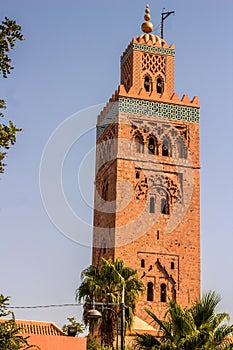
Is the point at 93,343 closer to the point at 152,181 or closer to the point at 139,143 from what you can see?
the point at 152,181

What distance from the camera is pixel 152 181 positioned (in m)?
33.0

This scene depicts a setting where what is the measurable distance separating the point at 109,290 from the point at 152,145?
13890 mm

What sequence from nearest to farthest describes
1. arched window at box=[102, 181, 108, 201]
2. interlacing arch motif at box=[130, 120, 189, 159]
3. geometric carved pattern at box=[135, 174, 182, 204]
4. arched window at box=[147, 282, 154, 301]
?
1. arched window at box=[147, 282, 154, 301]
2. geometric carved pattern at box=[135, 174, 182, 204]
3. interlacing arch motif at box=[130, 120, 189, 159]
4. arched window at box=[102, 181, 108, 201]

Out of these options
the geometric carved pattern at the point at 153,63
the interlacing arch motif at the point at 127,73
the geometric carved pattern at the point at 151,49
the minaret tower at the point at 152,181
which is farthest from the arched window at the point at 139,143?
the geometric carved pattern at the point at 151,49

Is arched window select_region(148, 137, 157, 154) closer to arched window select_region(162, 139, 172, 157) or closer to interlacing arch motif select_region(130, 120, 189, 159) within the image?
interlacing arch motif select_region(130, 120, 189, 159)

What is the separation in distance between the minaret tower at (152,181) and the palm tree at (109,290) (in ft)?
30.6

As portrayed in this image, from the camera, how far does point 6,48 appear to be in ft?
32.1

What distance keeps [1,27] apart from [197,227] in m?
24.1

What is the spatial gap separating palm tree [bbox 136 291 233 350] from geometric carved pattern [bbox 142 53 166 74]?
22.4m

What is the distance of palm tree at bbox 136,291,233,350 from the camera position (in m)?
13.6

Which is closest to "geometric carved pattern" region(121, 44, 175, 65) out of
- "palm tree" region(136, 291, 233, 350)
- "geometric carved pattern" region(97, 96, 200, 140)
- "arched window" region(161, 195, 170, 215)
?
"geometric carved pattern" region(97, 96, 200, 140)

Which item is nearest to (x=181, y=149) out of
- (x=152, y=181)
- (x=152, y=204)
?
Result: (x=152, y=181)

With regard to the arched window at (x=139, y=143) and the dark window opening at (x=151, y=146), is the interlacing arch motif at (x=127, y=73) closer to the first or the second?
the arched window at (x=139, y=143)

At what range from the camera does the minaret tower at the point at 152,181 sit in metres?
31.6
